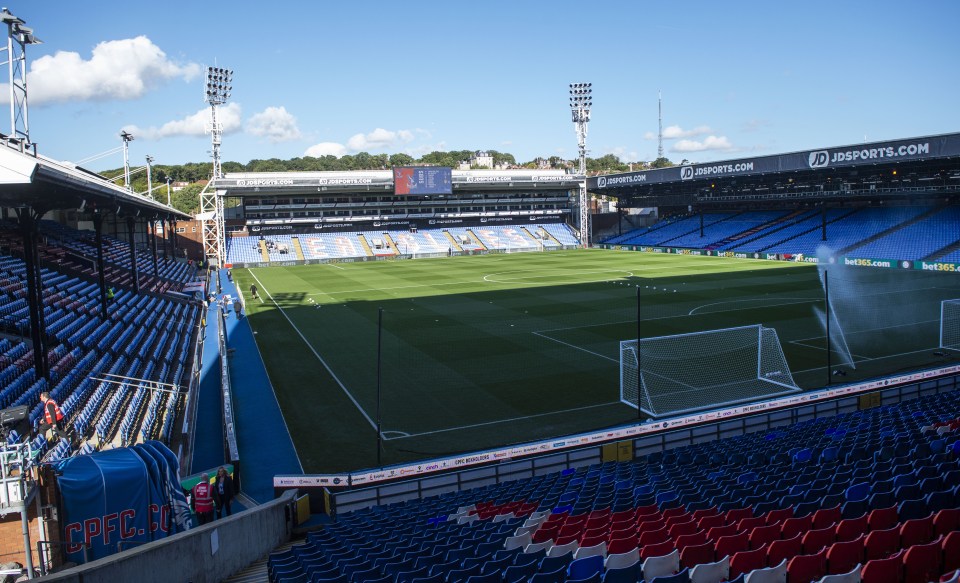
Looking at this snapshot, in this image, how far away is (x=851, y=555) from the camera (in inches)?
257

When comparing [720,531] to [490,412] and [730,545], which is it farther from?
[490,412]

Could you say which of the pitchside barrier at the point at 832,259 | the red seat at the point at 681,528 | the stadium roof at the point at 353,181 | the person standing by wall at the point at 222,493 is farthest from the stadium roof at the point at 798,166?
the person standing by wall at the point at 222,493

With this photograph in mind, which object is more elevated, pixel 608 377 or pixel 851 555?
pixel 851 555

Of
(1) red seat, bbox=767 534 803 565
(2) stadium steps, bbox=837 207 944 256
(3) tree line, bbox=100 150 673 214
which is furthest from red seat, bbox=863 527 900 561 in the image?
(3) tree line, bbox=100 150 673 214

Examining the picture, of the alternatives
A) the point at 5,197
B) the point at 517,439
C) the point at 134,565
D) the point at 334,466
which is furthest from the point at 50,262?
the point at 134,565

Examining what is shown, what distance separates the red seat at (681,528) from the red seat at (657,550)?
0.63 meters

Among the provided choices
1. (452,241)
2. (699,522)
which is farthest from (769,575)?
(452,241)

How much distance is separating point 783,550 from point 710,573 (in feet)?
3.63

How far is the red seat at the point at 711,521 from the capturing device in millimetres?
8359

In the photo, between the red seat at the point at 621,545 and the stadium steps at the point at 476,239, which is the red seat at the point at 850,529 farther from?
the stadium steps at the point at 476,239

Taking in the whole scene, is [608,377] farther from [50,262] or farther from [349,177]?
[349,177]

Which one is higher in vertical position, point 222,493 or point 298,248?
point 298,248

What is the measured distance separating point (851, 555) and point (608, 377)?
17345 mm

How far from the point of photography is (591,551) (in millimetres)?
7383
